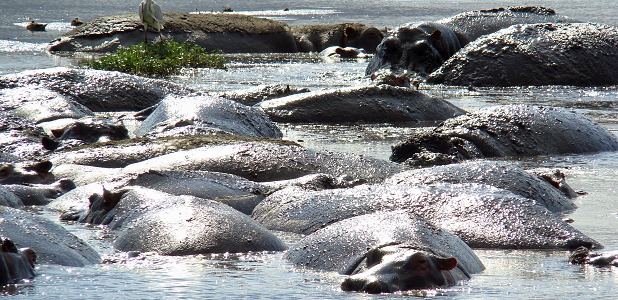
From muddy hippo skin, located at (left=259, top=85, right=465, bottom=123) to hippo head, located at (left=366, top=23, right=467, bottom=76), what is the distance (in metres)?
4.63

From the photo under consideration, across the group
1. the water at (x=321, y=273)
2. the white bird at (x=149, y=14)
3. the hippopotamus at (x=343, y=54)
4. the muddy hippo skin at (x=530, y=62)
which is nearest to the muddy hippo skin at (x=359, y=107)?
the water at (x=321, y=273)

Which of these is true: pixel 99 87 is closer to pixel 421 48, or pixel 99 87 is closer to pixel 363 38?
pixel 421 48

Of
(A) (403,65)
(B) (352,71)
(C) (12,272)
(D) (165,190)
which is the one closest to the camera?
(C) (12,272)

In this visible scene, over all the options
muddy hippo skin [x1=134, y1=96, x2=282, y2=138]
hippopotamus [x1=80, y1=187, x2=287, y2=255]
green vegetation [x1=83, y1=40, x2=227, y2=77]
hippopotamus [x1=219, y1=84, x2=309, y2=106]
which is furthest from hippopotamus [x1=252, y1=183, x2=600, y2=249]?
green vegetation [x1=83, y1=40, x2=227, y2=77]

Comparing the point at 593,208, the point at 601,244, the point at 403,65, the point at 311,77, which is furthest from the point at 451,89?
the point at 601,244

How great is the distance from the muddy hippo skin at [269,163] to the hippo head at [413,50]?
915 centimetres

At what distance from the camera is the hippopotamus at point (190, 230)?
5617 millimetres

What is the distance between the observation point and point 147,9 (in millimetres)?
21438

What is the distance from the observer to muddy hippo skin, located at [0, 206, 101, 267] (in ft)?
17.2

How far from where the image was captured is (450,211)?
6219mm

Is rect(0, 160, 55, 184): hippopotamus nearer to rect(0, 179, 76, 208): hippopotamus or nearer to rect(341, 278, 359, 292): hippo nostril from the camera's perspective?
rect(0, 179, 76, 208): hippopotamus

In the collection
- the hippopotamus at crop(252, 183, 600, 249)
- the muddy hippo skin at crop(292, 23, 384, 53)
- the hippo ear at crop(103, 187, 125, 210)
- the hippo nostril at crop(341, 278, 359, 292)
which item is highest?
the hippo nostril at crop(341, 278, 359, 292)

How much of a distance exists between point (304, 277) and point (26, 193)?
2.84 metres

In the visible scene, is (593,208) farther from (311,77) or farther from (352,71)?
(352,71)
